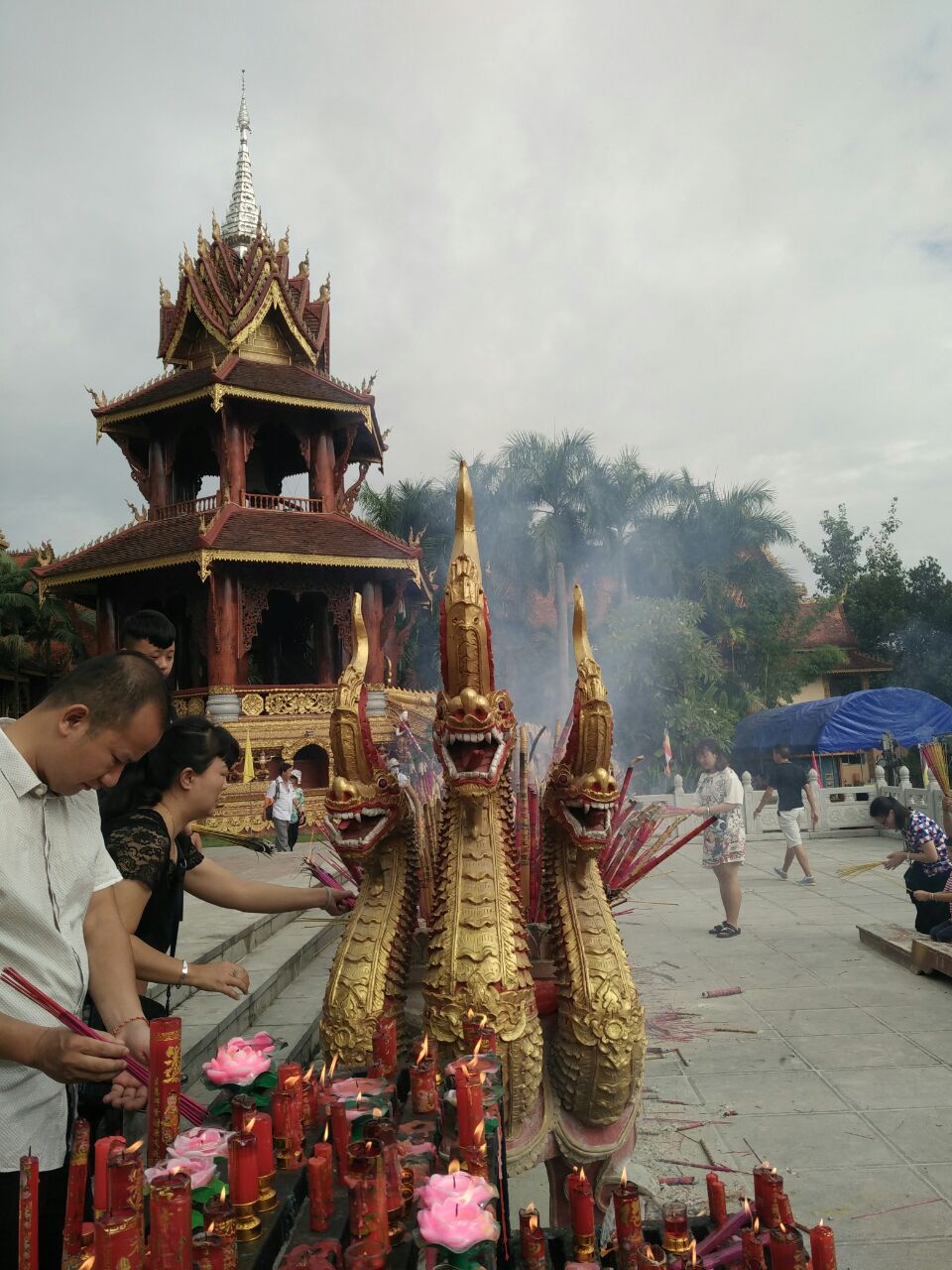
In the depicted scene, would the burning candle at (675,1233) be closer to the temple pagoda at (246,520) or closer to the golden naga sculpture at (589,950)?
the golden naga sculpture at (589,950)

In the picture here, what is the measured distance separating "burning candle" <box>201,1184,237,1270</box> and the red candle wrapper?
239mm

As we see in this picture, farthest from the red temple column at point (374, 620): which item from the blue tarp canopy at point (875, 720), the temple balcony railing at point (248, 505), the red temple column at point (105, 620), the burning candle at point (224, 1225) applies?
the burning candle at point (224, 1225)

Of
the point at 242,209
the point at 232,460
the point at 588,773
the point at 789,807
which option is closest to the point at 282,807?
the point at 789,807

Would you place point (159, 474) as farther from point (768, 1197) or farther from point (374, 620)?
point (768, 1197)

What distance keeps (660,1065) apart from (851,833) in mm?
10331

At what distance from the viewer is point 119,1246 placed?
1.00 metres

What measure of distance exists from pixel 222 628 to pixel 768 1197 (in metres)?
13.9

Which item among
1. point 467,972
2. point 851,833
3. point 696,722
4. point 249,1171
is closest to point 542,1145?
point 467,972

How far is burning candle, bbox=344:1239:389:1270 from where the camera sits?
1.15 meters

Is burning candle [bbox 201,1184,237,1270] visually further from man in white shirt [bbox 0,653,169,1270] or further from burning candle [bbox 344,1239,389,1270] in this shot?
man in white shirt [bbox 0,653,169,1270]

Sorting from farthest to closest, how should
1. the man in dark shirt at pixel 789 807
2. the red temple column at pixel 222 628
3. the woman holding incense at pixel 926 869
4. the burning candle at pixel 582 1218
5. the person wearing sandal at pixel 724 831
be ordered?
1. the red temple column at pixel 222 628
2. the man in dark shirt at pixel 789 807
3. the person wearing sandal at pixel 724 831
4. the woman holding incense at pixel 926 869
5. the burning candle at pixel 582 1218

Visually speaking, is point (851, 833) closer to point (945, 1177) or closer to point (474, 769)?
point (945, 1177)

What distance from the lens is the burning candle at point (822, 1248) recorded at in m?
1.30

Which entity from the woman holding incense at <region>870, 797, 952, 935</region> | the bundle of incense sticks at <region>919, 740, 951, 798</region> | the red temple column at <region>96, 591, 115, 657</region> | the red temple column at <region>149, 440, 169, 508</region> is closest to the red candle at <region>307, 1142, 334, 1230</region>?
the woman holding incense at <region>870, 797, 952, 935</region>
